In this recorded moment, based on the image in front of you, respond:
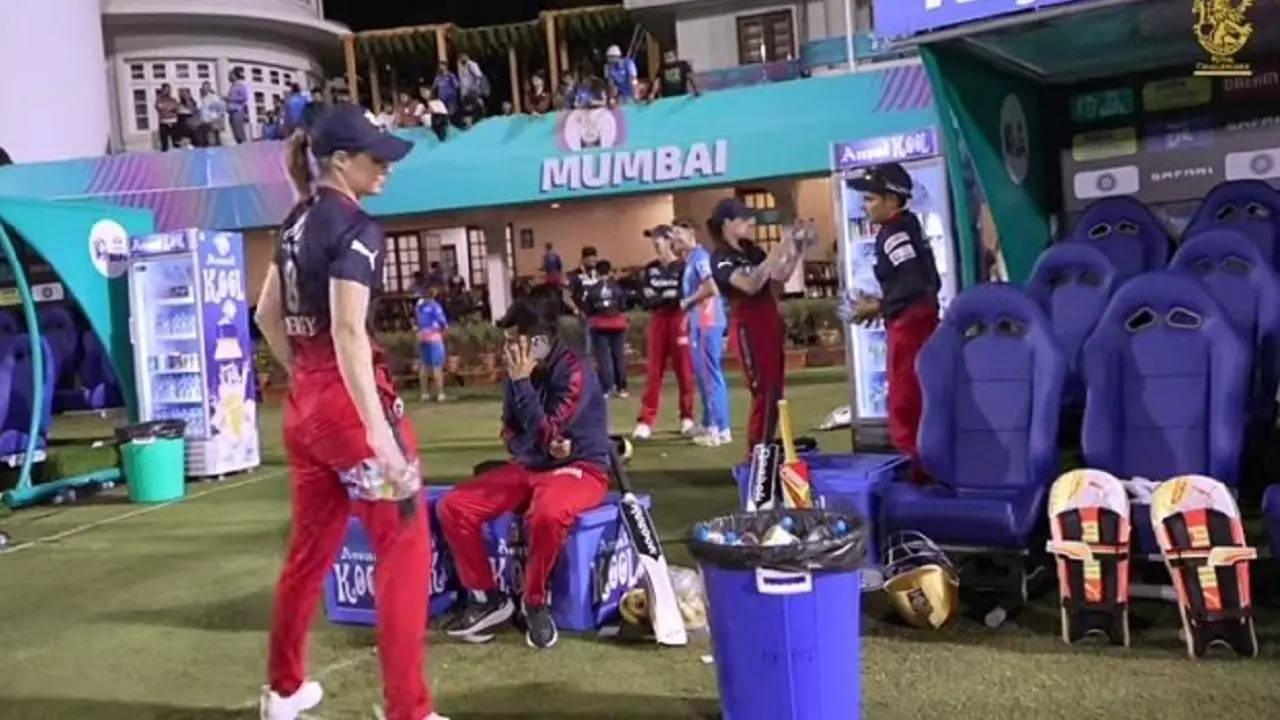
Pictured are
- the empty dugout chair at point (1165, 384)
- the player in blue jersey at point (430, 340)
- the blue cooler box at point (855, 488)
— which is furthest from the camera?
the player in blue jersey at point (430, 340)

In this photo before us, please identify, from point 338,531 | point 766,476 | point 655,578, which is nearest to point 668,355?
point 766,476

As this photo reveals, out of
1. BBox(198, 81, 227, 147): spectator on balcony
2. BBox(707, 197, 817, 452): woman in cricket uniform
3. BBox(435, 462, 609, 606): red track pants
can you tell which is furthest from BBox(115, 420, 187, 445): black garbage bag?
BBox(198, 81, 227, 147): spectator on balcony

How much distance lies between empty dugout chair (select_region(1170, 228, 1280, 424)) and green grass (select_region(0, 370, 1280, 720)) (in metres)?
0.97

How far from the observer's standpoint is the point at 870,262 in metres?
8.51

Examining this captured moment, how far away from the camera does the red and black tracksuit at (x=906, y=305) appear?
18.9ft

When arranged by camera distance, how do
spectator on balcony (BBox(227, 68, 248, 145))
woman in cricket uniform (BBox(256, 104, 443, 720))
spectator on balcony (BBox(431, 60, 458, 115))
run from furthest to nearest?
spectator on balcony (BBox(227, 68, 248, 145)) → spectator on balcony (BBox(431, 60, 458, 115)) → woman in cricket uniform (BBox(256, 104, 443, 720))

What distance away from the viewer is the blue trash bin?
3.31 meters

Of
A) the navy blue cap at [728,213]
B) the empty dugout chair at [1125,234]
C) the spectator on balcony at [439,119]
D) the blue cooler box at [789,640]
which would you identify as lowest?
the blue cooler box at [789,640]

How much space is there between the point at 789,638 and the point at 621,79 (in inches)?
686

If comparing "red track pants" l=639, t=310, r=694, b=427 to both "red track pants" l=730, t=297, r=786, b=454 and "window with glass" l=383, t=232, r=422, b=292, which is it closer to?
"red track pants" l=730, t=297, r=786, b=454

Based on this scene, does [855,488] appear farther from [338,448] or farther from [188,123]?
[188,123]

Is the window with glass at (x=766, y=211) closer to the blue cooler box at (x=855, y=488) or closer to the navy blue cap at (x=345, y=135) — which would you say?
the blue cooler box at (x=855, y=488)

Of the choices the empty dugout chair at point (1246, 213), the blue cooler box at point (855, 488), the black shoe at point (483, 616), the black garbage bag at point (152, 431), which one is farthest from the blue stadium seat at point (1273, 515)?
the black garbage bag at point (152, 431)

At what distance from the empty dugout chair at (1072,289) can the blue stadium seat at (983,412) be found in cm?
96
